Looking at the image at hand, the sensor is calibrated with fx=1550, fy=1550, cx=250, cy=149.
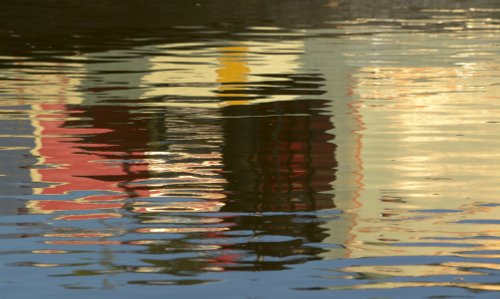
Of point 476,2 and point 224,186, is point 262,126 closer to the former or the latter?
point 224,186

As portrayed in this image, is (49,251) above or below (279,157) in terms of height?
above

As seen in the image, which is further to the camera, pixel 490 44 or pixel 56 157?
pixel 490 44

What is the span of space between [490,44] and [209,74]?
4.75 meters

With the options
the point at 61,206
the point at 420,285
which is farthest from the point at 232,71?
the point at 420,285

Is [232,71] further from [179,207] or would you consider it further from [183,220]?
[183,220]

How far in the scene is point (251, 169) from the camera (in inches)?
324

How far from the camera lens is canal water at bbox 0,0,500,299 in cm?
554

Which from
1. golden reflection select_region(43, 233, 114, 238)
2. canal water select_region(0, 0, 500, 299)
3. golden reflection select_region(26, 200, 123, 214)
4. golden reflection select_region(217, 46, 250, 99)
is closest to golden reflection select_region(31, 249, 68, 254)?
canal water select_region(0, 0, 500, 299)

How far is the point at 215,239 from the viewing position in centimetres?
617

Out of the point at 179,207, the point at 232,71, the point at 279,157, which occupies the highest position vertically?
the point at 179,207

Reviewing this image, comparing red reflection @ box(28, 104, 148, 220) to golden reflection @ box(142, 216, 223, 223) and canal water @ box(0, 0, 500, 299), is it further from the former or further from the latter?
golden reflection @ box(142, 216, 223, 223)

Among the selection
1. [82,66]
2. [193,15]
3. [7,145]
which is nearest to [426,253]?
[7,145]

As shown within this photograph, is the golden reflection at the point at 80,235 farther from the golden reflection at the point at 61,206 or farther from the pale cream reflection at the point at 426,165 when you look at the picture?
the pale cream reflection at the point at 426,165

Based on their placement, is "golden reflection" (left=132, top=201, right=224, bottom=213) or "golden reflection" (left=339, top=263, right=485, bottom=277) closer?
"golden reflection" (left=339, top=263, right=485, bottom=277)
